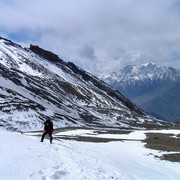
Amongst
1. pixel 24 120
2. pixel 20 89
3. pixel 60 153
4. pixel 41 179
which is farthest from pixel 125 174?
pixel 20 89

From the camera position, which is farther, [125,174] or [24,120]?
[24,120]

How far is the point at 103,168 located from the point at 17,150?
22.6ft

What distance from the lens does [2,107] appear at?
128625mm

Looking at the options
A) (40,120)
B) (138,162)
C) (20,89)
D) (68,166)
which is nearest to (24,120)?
(40,120)

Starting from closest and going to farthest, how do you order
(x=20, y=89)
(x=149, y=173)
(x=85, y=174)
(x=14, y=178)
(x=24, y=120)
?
1. (x=14, y=178)
2. (x=85, y=174)
3. (x=149, y=173)
4. (x=24, y=120)
5. (x=20, y=89)

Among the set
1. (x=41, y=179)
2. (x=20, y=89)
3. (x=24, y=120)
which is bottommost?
(x=41, y=179)

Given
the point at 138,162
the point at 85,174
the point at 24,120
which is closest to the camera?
the point at 85,174

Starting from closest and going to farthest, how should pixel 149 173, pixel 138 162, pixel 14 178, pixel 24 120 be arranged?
pixel 14 178
pixel 149 173
pixel 138 162
pixel 24 120

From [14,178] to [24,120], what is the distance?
351 ft

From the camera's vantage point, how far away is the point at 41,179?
1933cm

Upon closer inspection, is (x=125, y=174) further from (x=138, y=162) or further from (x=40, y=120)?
(x=40, y=120)

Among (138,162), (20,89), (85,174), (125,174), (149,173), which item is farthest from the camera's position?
(20,89)

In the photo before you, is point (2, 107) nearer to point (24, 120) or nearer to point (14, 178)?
point (24, 120)

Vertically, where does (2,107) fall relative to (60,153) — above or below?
above
